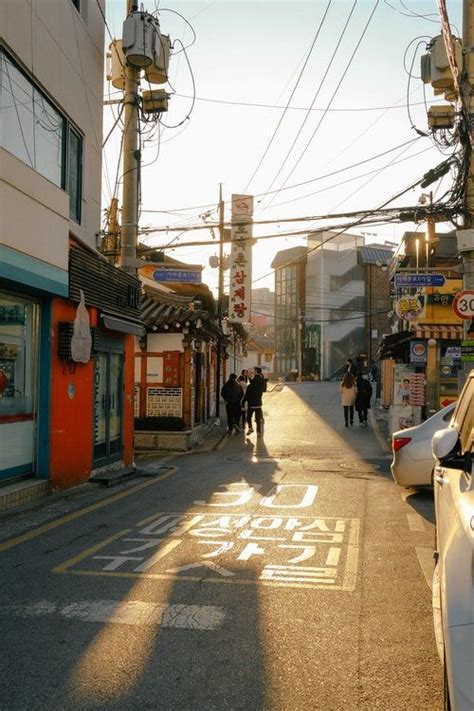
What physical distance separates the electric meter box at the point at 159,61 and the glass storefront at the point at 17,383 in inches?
242

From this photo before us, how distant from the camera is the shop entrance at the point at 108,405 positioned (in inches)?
482

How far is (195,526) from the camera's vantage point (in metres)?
7.61

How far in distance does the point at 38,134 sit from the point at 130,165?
329 centimetres

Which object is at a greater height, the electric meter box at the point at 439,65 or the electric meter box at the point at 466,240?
the electric meter box at the point at 439,65

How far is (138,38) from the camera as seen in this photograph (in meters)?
12.5

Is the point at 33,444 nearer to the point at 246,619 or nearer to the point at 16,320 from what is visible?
the point at 16,320

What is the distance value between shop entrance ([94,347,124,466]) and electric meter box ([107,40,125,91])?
558 cm

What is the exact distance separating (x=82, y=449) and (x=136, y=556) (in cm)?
511

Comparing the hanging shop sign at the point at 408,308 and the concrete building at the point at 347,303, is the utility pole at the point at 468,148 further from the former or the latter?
the concrete building at the point at 347,303

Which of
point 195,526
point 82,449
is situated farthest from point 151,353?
point 195,526

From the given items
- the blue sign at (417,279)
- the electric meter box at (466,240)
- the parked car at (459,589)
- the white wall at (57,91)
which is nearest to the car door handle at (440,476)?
the parked car at (459,589)

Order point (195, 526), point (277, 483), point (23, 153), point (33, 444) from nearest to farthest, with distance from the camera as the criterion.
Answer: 1. point (195, 526)
2. point (23, 153)
3. point (33, 444)
4. point (277, 483)

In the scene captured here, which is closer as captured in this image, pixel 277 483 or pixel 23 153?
pixel 23 153

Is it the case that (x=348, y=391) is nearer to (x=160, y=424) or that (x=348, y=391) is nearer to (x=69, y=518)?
(x=160, y=424)
